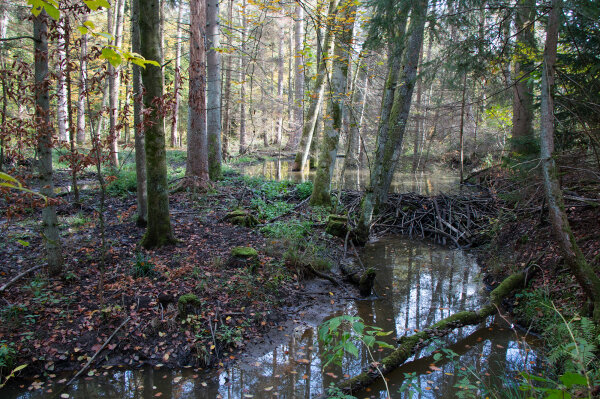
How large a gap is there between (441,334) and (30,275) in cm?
589

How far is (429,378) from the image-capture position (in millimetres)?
4086

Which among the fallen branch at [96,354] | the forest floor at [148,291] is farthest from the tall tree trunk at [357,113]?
the fallen branch at [96,354]

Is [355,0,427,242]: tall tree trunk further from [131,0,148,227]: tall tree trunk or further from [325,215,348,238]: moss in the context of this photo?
[131,0,148,227]: tall tree trunk

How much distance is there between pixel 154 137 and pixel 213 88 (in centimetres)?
657

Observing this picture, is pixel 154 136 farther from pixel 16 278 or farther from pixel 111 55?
pixel 111 55

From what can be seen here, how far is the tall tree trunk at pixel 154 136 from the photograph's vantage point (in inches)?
219

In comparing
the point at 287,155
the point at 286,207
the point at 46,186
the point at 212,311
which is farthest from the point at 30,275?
the point at 287,155

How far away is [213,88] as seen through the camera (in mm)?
11930

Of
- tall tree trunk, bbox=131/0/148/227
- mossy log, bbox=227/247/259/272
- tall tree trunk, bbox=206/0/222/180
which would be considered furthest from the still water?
tall tree trunk, bbox=206/0/222/180

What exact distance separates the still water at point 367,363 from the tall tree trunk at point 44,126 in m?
2.10

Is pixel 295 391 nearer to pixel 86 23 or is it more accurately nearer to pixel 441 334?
pixel 441 334

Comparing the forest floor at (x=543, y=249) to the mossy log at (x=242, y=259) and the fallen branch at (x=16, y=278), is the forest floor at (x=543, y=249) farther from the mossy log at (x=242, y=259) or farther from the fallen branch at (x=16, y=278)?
the fallen branch at (x=16, y=278)

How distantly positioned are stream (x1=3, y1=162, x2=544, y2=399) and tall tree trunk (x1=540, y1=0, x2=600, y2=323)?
41.0 inches

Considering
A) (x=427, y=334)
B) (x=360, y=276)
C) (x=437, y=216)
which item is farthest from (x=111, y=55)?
(x=437, y=216)
